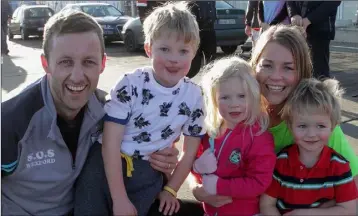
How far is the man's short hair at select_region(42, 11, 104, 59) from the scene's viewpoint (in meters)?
2.05

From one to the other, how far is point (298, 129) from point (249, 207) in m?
0.45

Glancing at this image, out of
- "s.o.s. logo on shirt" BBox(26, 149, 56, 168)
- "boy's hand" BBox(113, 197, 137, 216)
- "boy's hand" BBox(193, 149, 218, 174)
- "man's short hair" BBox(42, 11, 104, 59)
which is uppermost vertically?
"man's short hair" BBox(42, 11, 104, 59)

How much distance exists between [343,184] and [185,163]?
767 mm

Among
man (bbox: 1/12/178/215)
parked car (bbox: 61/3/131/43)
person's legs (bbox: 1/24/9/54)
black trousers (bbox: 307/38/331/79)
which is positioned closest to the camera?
man (bbox: 1/12/178/215)

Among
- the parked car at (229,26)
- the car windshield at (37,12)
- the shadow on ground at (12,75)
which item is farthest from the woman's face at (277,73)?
the car windshield at (37,12)

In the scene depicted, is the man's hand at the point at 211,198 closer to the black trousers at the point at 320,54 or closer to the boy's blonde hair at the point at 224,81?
the boy's blonde hair at the point at 224,81

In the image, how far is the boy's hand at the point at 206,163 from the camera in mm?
2246

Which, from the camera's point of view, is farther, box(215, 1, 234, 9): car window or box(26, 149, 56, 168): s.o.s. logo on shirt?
box(215, 1, 234, 9): car window

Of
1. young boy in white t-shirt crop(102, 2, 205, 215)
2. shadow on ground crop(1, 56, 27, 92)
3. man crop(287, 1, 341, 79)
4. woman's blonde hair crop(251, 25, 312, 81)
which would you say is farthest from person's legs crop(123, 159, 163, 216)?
shadow on ground crop(1, 56, 27, 92)

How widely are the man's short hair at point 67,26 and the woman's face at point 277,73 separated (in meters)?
0.86

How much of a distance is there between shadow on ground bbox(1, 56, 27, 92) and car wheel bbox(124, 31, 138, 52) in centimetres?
321

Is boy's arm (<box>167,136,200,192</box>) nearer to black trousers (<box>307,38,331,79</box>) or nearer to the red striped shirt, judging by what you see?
the red striped shirt

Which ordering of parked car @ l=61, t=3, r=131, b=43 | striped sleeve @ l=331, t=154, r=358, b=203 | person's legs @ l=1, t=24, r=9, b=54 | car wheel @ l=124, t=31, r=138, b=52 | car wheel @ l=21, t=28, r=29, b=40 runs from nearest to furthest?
striped sleeve @ l=331, t=154, r=358, b=203 → person's legs @ l=1, t=24, r=9, b=54 → car wheel @ l=124, t=31, r=138, b=52 → parked car @ l=61, t=3, r=131, b=43 → car wheel @ l=21, t=28, r=29, b=40

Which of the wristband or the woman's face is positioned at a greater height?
the woman's face
